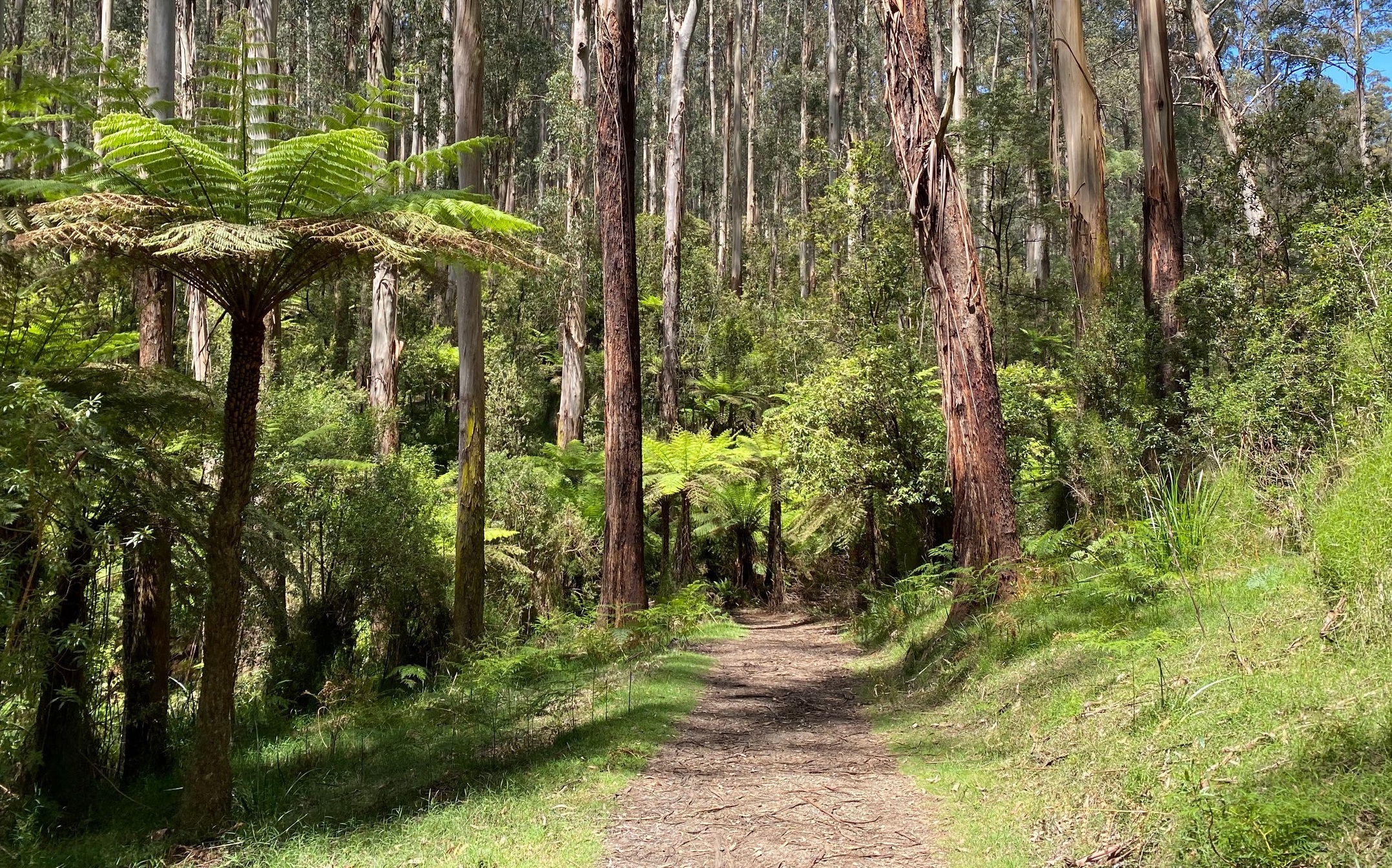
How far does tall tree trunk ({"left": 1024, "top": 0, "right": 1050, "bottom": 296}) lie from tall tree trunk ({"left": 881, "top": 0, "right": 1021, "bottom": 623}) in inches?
652

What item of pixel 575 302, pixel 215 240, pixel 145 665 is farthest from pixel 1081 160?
pixel 145 665

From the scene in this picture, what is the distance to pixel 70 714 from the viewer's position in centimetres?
516

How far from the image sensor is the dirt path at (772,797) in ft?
11.9

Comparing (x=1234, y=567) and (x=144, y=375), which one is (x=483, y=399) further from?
(x=1234, y=567)

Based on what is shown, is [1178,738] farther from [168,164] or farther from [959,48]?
[959,48]

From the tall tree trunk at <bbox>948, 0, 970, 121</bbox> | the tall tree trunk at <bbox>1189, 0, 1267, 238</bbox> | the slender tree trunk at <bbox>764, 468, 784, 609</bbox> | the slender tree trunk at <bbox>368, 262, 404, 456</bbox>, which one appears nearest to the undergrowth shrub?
the tall tree trunk at <bbox>1189, 0, 1267, 238</bbox>

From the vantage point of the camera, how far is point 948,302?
769 cm

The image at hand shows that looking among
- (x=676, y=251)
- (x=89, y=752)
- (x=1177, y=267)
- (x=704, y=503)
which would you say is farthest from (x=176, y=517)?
(x=676, y=251)

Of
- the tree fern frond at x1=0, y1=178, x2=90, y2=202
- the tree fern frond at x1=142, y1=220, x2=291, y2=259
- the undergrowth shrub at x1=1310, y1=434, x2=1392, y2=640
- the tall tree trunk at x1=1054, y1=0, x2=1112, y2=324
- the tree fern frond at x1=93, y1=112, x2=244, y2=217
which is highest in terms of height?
the tall tree trunk at x1=1054, y1=0, x2=1112, y2=324

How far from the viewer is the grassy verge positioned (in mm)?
2619

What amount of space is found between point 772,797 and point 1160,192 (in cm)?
968

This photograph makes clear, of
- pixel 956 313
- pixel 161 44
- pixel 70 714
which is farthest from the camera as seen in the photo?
pixel 161 44

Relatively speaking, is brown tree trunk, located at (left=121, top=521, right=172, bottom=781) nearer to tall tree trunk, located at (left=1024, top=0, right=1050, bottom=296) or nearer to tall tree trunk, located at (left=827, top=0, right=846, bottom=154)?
tall tree trunk, located at (left=1024, top=0, right=1050, bottom=296)

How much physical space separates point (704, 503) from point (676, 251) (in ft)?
17.2
